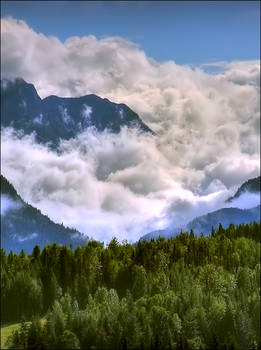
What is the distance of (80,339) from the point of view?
164125mm

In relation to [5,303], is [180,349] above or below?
below

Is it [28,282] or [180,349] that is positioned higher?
[28,282]

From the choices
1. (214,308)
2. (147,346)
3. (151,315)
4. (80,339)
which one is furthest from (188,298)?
(80,339)

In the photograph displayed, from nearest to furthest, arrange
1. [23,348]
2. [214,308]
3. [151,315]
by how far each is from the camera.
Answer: [23,348] < [151,315] < [214,308]

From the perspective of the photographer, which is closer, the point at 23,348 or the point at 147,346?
the point at 23,348

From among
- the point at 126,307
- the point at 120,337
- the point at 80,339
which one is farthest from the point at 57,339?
the point at 126,307

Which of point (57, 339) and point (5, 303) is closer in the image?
point (57, 339)

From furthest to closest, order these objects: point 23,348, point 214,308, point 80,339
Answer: point 214,308 → point 80,339 → point 23,348

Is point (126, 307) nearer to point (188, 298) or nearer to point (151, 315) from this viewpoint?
point (151, 315)

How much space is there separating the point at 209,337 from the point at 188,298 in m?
18.3

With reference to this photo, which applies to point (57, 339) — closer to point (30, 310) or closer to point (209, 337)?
point (30, 310)

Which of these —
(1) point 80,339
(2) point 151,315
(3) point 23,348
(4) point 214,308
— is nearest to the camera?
(3) point 23,348

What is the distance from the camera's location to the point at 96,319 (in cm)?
16912

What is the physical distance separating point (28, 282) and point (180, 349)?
5477cm
